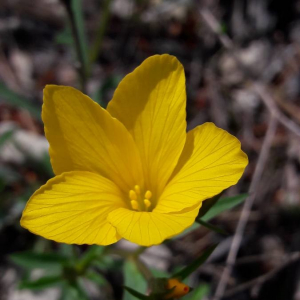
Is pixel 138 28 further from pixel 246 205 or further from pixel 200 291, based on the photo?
pixel 200 291

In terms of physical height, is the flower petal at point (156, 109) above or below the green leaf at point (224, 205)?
above

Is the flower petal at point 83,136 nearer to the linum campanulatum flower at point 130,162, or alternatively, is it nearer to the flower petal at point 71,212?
the linum campanulatum flower at point 130,162

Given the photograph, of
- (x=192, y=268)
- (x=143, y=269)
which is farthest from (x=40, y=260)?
(x=192, y=268)

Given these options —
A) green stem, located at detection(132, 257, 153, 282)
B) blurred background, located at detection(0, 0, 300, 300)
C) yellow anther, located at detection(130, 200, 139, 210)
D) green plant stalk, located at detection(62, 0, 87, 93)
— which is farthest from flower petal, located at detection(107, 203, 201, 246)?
green plant stalk, located at detection(62, 0, 87, 93)

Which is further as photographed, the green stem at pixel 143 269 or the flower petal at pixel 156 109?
the green stem at pixel 143 269

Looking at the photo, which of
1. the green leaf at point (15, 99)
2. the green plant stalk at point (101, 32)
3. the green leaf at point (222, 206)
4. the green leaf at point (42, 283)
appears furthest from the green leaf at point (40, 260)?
the green plant stalk at point (101, 32)

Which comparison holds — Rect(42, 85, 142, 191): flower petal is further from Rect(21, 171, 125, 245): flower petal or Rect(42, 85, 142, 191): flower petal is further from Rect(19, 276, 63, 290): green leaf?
Rect(19, 276, 63, 290): green leaf

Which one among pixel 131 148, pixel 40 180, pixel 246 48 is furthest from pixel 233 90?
pixel 131 148

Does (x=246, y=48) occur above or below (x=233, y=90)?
above
